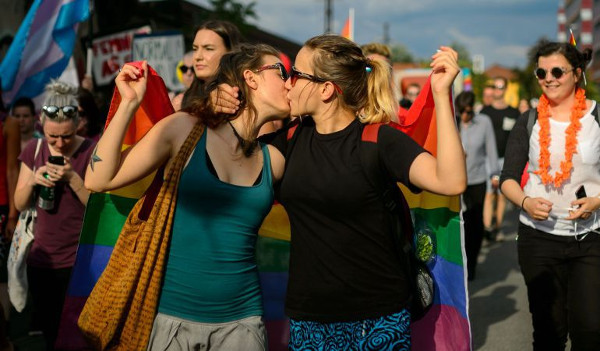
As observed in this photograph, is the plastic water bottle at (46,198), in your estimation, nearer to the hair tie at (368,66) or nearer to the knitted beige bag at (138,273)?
the knitted beige bag at (138,273)

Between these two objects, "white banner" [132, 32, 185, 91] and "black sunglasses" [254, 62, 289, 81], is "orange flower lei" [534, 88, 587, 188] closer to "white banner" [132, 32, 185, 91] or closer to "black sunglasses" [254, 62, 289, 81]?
"black sunglasses" [254, 62, 289, 81]

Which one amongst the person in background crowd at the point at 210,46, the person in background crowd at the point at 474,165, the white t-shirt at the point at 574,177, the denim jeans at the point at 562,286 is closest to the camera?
the denim jeans at the point at 562,286

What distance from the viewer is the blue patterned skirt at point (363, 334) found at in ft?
9.94

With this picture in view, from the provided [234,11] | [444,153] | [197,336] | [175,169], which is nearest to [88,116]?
[175,169]

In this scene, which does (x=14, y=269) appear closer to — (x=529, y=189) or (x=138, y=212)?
(x=138, y=212)

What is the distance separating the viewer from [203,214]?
3064mm

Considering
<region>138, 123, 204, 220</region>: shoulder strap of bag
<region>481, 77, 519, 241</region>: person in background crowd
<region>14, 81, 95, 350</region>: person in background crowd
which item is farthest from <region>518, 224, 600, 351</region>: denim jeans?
<region>481, 77, 519, 241</region>: person in background crowd

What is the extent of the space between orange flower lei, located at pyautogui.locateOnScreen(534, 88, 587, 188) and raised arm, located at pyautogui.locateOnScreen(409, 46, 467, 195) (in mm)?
1806

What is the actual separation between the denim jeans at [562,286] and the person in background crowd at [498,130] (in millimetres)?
7227

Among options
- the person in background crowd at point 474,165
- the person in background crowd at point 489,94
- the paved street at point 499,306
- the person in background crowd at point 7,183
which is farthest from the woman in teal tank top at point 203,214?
the person in background crowd at point 489,94

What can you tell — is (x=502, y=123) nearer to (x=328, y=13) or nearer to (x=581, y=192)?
(x=581, y=192)

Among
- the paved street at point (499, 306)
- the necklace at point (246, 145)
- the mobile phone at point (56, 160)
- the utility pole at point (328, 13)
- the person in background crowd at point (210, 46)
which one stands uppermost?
the utility pole at point (328, 13)

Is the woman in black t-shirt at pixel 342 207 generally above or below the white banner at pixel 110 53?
below

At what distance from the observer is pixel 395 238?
10.2ft
